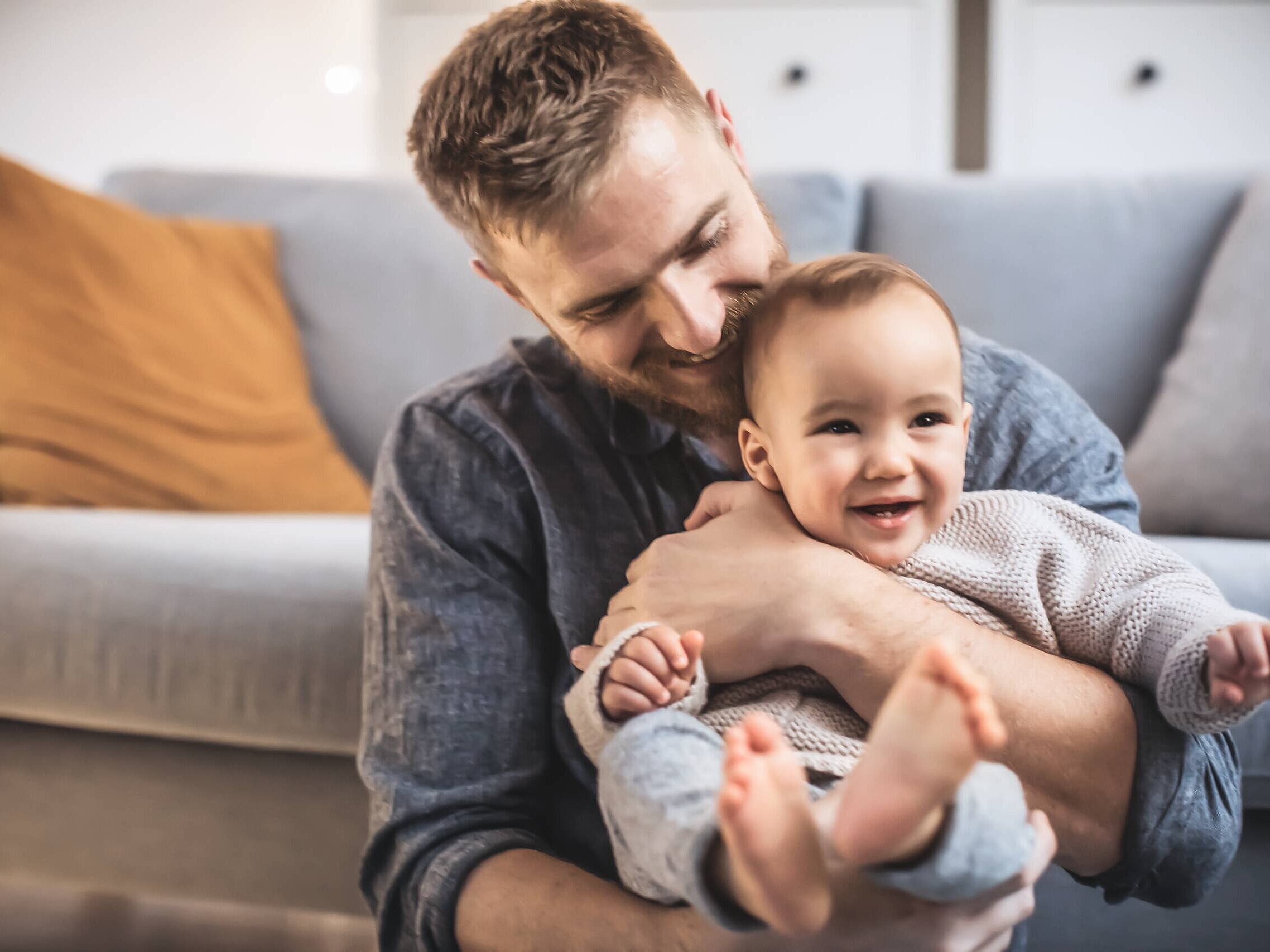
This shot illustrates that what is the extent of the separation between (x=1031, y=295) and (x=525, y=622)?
95cm

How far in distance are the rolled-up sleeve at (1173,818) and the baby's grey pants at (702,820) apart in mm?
178

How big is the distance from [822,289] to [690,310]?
105 mm

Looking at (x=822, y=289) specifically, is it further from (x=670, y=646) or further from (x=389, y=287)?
(x=389, y=287)

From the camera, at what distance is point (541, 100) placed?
2.30 ft

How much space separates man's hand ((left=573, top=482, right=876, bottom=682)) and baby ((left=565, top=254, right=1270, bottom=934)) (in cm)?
2

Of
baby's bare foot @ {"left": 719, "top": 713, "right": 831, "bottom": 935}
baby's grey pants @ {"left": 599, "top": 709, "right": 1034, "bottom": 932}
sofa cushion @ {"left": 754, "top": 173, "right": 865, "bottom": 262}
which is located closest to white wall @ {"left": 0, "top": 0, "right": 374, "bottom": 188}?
sofa cushion @ {"left": 754, "top": 173, "right": 865, "bottom": 262}

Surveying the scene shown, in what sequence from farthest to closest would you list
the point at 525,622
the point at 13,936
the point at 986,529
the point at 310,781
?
the point at 13,936 < the point at 310,781 < the point at 525,622 < the point at 986,529

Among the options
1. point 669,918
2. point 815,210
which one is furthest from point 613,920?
point 815,210

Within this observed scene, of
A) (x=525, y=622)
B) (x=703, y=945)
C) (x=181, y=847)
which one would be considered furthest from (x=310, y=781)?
(x=703, y=945)

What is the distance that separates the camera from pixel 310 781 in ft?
3.78

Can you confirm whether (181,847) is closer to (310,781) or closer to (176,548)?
(310,781)

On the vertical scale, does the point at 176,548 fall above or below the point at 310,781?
above

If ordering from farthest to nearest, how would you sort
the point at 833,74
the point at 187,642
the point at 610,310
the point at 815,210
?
the point at 833,74 < the point at 815,210 < the point at 187,642 < the point at 610,310

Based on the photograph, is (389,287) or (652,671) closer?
(652,671)
